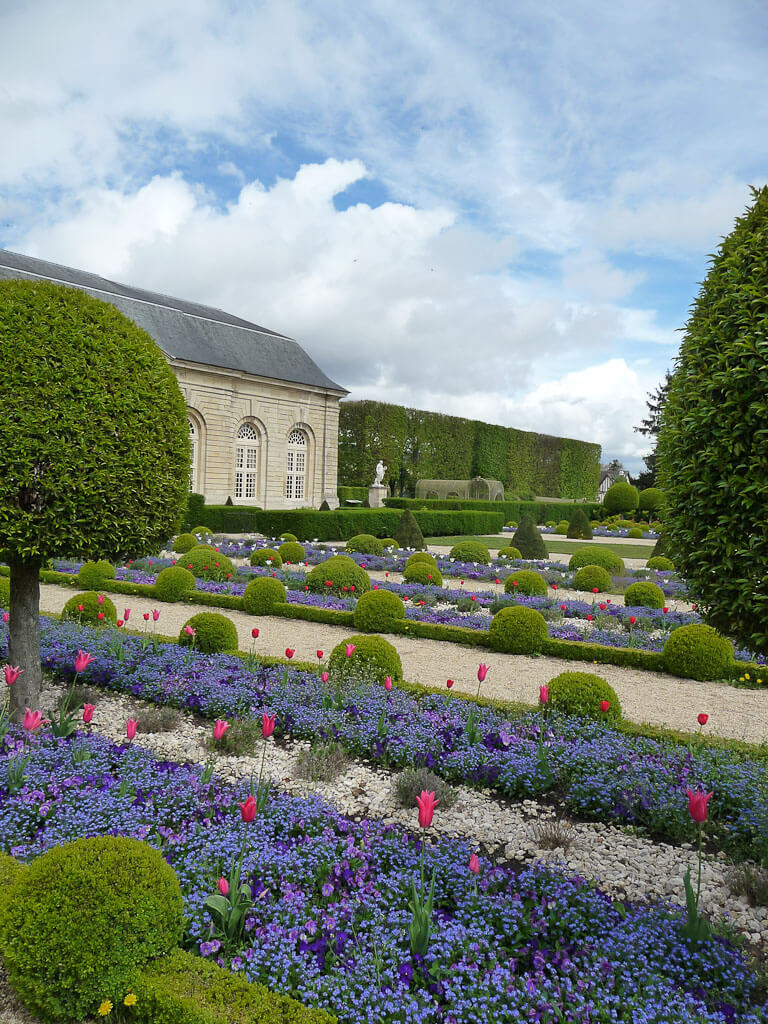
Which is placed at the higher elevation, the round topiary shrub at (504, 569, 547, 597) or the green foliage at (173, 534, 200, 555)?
the green foliage at (173, 534, 200, 555)

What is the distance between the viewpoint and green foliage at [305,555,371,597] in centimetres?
1022

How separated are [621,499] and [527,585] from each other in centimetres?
2435

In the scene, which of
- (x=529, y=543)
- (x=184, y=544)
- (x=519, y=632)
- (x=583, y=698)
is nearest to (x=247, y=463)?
(x=184, y=544)

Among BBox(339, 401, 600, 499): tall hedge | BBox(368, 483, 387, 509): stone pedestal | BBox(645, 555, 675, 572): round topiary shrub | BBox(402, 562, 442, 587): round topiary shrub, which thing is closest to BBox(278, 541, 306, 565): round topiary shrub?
BBox(402, 562, 442, 587): round topiary shrub

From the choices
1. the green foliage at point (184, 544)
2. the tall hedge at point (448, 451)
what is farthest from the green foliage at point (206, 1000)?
the tall hedge at point (448, 451)

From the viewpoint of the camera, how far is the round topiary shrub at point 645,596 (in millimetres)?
9750

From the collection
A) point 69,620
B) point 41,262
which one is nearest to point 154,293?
point 41,262

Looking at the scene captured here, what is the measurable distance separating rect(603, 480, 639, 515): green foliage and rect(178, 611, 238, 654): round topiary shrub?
29.7 m

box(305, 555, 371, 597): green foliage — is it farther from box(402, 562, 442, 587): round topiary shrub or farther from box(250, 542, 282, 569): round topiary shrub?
box(250, 542, 282, 569): round topiary shrub

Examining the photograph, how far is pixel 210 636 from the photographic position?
6.16 metres

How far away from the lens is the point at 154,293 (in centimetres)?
2802

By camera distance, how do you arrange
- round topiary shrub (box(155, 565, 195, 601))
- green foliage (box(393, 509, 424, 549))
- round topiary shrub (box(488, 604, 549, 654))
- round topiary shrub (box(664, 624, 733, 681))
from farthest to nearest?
green foliage (box(393, 509, 424, 549)) < round topiary shrub (box(155, 565, 195, 601)) < round topiary shrub (box(488, 604, 549, 654)) < round topiary shrub (box(664, 624, 733, 681))

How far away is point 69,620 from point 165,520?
3.17 meters

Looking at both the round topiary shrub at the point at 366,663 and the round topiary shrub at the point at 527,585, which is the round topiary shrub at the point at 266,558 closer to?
the round topiary shrub at the point at 527,585
